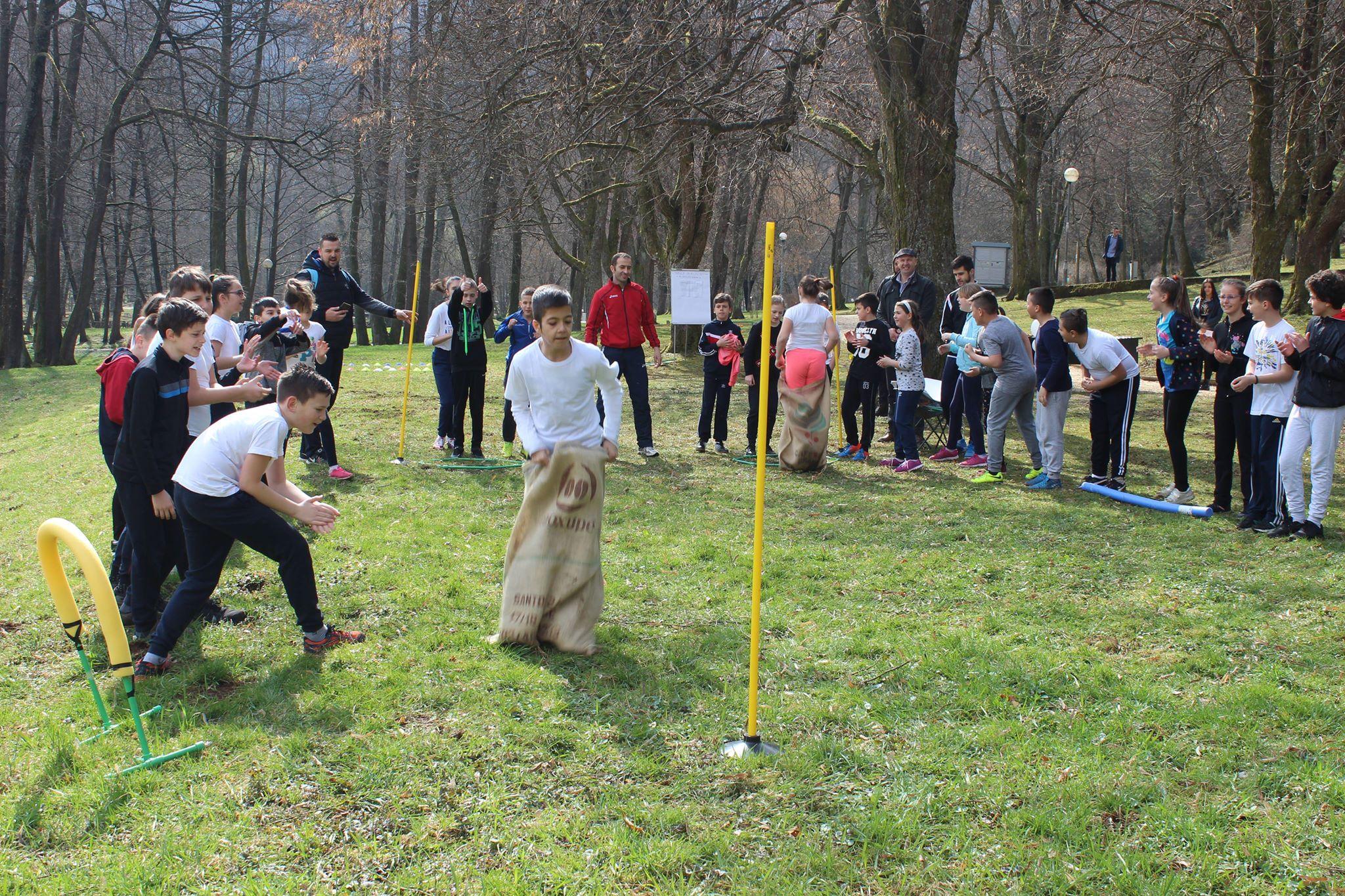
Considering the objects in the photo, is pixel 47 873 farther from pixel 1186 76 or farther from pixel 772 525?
pixel 1186 76

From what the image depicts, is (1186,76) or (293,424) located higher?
(1186,76)

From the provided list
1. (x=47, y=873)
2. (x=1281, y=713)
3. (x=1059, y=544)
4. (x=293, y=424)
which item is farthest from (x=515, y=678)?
(x=1059, y=544)

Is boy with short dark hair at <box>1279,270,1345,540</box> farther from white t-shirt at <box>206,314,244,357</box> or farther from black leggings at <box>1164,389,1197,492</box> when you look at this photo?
white t-shirt at <box>206,314,244,357</box>

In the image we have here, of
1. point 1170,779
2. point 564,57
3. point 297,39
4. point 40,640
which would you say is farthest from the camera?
point 297,39

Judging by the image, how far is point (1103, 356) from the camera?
8.71m

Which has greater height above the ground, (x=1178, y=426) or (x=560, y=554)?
(x=1178, y=426)

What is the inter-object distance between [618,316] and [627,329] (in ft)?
0.52

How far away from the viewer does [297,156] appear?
72.4ft

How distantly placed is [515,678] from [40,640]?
2.72 m

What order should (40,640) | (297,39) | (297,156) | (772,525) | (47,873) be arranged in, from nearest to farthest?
1. (47,873)
2. (40,640)
3. (772,525)
4. (297,156)
5. (297,39)

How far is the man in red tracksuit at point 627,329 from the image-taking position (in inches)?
419

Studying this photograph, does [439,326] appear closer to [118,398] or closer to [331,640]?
[118,398]

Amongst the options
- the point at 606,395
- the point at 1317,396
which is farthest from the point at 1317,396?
the point at 606,395

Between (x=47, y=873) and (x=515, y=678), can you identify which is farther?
(x=515, y=678)
